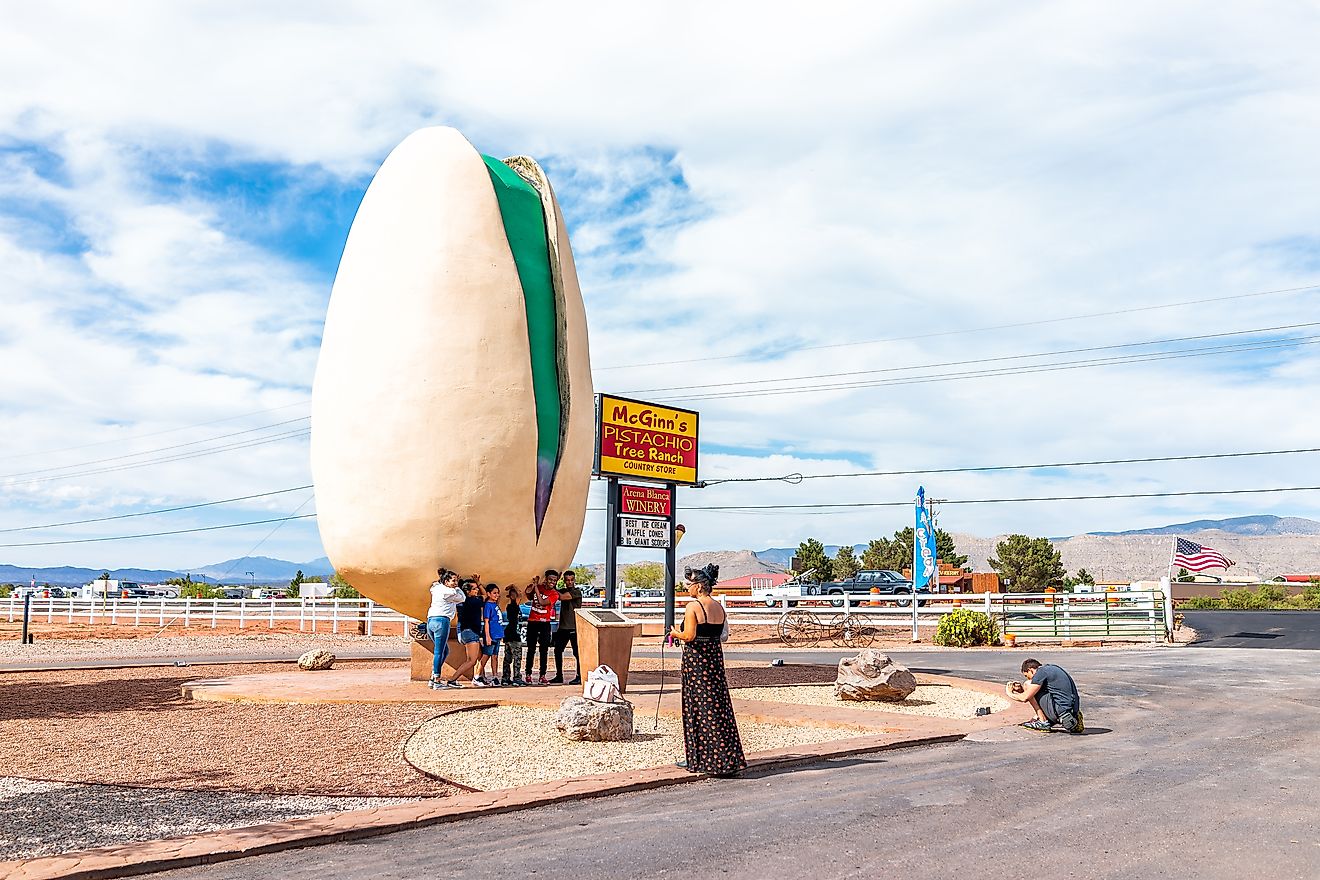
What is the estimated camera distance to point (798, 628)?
97.8 feet

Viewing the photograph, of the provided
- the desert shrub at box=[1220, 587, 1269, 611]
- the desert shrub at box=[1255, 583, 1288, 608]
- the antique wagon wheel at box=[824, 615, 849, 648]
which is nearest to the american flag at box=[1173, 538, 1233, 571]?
the antique wagon wheel at box=[824, 615, 849, 648]

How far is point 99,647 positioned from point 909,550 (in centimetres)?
5452

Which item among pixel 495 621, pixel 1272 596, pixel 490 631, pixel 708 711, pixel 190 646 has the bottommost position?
pixel 1272 596

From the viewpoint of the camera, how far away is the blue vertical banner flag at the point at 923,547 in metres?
45.3

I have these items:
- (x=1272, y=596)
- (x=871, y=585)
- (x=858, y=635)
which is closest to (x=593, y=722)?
(x=858, y=635)

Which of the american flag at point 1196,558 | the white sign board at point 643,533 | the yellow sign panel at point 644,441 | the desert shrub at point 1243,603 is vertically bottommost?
the desert shrub at point 1243,603

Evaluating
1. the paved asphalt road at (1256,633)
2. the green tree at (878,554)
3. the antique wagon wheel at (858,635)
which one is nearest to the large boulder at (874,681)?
the antique wagon wheel at (858,635)

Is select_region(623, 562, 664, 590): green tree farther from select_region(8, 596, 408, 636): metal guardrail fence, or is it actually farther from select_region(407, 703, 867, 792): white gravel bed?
select_region(407, 703, 867, 792): white gravel bed

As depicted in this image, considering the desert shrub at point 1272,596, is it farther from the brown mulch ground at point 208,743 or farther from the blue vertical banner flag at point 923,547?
the brown mulch ground at point 208,743

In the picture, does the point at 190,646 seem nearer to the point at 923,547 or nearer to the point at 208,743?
the point at 208,743

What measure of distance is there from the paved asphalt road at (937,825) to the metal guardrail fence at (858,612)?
15579 millimetres

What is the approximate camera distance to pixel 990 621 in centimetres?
2689

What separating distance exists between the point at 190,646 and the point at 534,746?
21.8 m

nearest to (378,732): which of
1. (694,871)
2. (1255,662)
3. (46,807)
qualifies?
(46,807)
